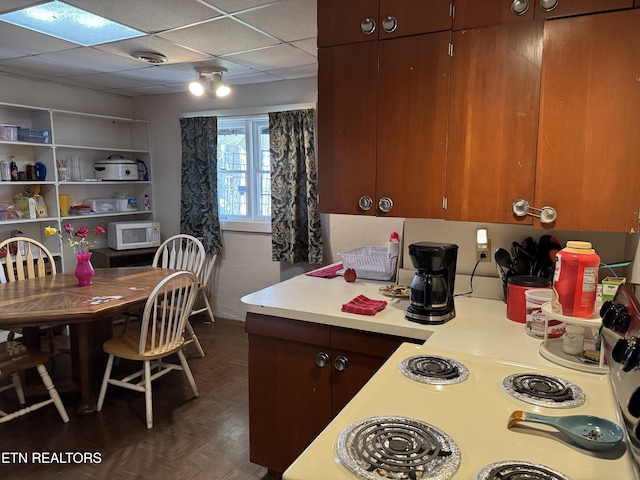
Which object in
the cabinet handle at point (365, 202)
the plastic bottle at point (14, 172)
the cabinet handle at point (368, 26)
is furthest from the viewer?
the plastic bottle at point (14, 172)

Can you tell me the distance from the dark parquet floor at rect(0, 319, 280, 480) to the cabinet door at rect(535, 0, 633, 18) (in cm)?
226

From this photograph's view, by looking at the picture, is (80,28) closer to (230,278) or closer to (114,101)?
(114,101)

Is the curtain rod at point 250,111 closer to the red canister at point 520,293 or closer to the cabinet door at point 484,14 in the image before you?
the cabinet door at point 484,14

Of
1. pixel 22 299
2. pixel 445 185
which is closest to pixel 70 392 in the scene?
pixel 22 299

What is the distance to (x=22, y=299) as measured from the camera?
8.44ft

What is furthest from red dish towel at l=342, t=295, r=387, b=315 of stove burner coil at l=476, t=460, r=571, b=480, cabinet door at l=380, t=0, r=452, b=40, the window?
the window

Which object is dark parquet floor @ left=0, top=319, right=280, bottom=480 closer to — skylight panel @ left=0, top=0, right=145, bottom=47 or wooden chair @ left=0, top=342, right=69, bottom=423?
wooden chair @ left=0, top=342, right=69, bottom=423

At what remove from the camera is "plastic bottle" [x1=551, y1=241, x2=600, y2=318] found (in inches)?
50.3

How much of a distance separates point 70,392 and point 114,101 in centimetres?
314

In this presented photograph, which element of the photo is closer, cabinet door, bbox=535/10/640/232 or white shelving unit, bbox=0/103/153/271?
cabinet door, bbox=535/10/640/232

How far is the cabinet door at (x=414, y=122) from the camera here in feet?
5.46

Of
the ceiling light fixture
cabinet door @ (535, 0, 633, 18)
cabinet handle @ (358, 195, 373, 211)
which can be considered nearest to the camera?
→ cabinet door @ (535, 0, 633, 18)

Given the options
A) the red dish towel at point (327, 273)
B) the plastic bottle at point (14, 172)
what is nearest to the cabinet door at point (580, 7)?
the red dish towel at point (327, 273)

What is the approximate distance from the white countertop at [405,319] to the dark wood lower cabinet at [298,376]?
0.13 ft
